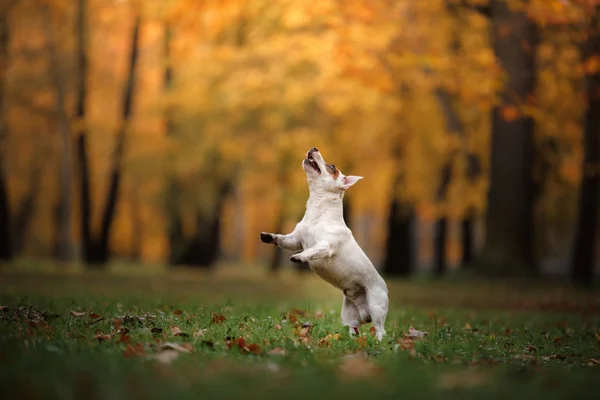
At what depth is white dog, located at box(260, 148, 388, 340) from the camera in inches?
299

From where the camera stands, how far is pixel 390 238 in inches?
1102

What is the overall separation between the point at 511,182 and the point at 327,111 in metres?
6.76

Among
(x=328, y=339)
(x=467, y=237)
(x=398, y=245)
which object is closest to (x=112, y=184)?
(x=398, y=245)

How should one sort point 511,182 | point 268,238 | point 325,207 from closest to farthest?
point 268,238 → point 325,207 → point 511,182

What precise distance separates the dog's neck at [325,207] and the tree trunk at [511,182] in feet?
45.1

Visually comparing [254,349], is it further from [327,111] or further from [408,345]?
[327,111]

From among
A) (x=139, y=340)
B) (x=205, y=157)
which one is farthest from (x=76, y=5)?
(x=139, y=340)

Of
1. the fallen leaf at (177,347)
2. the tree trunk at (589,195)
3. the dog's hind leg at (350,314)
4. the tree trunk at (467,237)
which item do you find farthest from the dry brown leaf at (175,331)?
the tree trunk at (467,237)

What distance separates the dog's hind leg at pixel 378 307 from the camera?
7.66 metres

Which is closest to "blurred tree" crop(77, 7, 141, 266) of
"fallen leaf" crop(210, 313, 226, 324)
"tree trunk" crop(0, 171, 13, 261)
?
"tree trunk" crop(0, 171, 13, 261)

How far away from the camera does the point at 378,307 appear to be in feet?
25.2

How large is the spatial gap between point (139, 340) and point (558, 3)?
12015 millimetres

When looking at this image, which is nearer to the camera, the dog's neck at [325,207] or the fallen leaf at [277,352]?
the fallen leaf at [277,352]

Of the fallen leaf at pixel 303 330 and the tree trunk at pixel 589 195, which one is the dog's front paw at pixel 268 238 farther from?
the tree trunk at pixel 589 195
